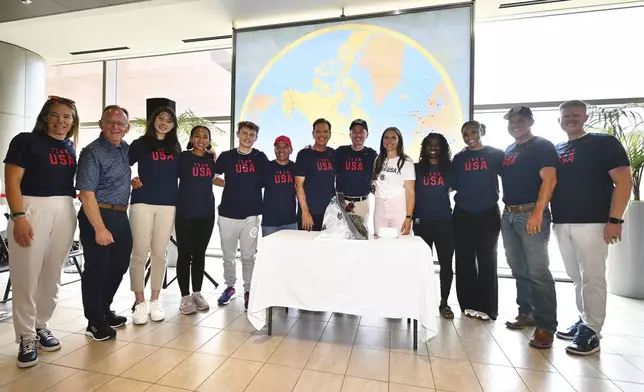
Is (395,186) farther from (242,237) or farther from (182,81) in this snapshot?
(182,81)

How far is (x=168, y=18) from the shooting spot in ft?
14.0

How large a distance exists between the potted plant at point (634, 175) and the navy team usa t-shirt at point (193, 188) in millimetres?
3875

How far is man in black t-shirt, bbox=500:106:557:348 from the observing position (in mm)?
2369

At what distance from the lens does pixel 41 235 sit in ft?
6.74

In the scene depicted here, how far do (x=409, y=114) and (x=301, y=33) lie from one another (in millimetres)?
1758

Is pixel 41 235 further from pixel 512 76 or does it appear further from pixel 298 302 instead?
pixel 512 76

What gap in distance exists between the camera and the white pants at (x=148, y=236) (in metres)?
2.58

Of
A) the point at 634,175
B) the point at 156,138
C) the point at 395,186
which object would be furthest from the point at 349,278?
the point at 634,175

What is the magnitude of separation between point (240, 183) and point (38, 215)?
1359 millimetres

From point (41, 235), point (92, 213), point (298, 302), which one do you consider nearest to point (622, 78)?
point (298, 302)

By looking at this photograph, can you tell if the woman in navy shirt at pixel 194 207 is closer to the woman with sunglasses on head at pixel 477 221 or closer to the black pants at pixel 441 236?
the black pants at pixel 441 236

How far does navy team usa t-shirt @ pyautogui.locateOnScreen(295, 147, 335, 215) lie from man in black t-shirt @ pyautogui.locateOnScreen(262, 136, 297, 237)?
13 cm

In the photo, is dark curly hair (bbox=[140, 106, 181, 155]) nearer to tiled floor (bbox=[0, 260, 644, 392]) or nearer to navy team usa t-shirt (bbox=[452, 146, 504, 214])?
tiled floor (bbox=[0, 260, 644, 392])

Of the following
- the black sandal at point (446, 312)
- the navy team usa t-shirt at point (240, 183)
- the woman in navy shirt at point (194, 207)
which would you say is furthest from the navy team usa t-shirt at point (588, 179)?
the woman in navy shirt at point (194, 207)
